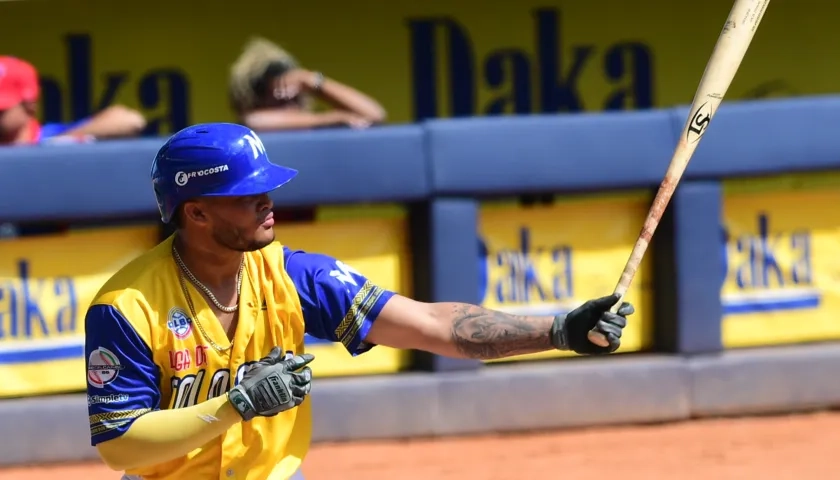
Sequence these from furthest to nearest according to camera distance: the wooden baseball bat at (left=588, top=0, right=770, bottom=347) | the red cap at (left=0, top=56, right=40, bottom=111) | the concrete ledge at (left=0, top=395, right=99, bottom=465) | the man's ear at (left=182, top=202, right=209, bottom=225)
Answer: the red cap at (left=0, top=56, right=40, bottom=111) → the concrete ledge at (left=0, top=395, right=99, bottom=465) → the wooden baseball bat at (left=588, top=0, right=770, bottom=347) → the man's ear at (left=182, top=202, right=209, bottom=225)

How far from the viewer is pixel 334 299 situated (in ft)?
10.5

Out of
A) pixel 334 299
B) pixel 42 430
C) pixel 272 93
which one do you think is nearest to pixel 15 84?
pixel 272 93

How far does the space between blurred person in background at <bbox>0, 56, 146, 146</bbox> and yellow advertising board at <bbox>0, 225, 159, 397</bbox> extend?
0.50m

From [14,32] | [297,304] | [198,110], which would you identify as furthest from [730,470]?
[14,32]

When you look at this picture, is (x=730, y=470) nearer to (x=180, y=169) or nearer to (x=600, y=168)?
(x=600, y=168)

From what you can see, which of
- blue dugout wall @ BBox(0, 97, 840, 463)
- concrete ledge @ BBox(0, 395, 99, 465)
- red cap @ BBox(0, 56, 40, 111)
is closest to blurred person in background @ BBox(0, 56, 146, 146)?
red cap @ BBox(0, 56, 40, 111)

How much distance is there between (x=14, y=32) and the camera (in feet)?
25.3

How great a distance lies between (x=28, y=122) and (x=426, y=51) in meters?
2.83

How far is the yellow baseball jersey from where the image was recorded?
291 centimetres

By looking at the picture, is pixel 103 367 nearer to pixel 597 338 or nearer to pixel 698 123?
pixel 597 338

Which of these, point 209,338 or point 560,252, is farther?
point 560,252

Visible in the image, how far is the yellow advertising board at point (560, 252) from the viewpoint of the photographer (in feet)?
19.5

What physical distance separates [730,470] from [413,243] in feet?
5.52

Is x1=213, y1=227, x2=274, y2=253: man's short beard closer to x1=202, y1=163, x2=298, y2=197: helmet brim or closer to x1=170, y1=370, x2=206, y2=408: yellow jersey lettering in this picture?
x1=202, y1=163, x2=298, y2=197: helmet brim
